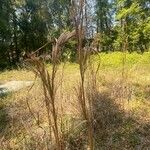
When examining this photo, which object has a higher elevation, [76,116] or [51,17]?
[51,17]

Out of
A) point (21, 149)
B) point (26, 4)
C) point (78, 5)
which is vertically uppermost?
point (26, 4)

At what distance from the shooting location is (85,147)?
400cm

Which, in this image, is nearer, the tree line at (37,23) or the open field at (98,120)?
the open field at (98,120)

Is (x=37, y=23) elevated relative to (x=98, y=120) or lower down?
elevated

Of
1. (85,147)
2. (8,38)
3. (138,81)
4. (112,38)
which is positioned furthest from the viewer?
(112,38)

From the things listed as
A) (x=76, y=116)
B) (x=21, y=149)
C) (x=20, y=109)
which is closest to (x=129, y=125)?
(x=76, y=116)

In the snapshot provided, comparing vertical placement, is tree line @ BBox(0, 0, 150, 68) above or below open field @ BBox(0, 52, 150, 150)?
above

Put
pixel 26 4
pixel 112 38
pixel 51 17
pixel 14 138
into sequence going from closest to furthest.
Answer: pixel 14 138 → pixel 26 4 → pixel 51 17 → pixel 112 38

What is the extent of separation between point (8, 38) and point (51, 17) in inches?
232

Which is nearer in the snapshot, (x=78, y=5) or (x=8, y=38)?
(x=78, y=5)

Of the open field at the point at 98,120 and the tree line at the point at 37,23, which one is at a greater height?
the tree line at the point at 37,23

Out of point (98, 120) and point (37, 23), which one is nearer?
point (98, 120)

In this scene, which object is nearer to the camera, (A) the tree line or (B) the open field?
(B) the open field

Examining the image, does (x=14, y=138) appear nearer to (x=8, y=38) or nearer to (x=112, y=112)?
(x=112, y=112)
